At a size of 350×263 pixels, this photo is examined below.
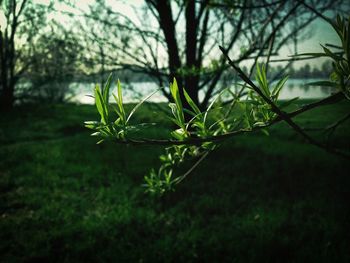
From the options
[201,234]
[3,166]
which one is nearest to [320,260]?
[201,234]

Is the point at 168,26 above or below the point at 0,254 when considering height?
above

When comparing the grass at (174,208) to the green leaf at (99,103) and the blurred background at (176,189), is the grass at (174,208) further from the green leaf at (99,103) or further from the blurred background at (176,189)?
the green leaf at (99,103)

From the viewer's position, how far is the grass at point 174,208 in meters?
4.17

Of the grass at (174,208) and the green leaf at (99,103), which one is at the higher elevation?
the green leaf at (99,103)

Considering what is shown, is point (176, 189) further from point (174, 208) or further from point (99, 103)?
point (99, 103)

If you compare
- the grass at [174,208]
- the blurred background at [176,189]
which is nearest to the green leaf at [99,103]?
the blurred background at [176,189]

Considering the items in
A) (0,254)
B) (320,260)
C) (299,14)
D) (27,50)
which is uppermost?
(27,50)

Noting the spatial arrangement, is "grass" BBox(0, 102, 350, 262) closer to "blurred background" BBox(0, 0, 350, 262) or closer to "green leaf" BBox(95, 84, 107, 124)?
"blurred background" BBox(0, 0, 350, 262)

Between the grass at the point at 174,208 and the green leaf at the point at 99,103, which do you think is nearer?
the green leaf at the point at 99,103

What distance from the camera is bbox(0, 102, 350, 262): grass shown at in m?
4.17

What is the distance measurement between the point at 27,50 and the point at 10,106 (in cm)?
416

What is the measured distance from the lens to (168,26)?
15.4ft

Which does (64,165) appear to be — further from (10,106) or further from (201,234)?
(10,106)

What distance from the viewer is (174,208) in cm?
551
